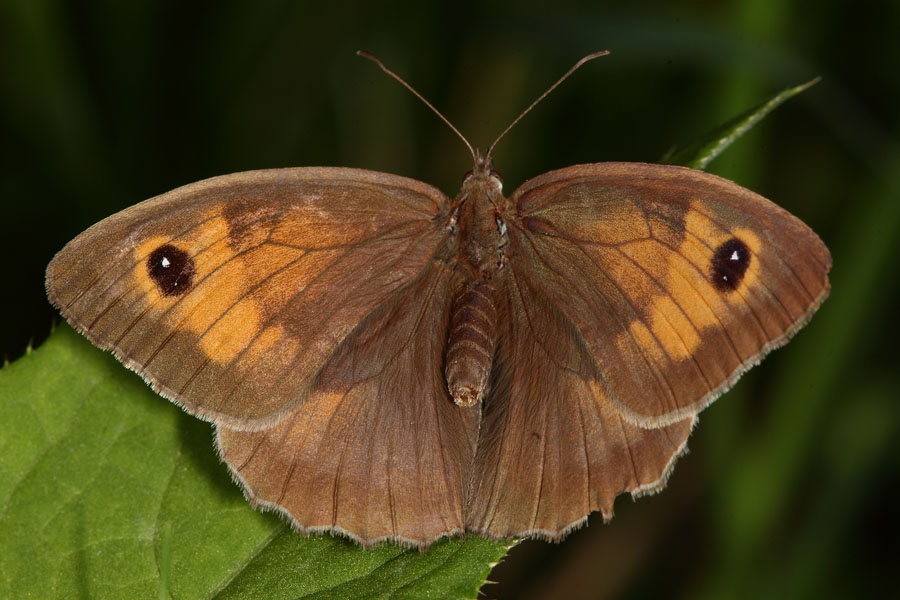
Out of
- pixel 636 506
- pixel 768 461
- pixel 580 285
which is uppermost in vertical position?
pixel 580 285

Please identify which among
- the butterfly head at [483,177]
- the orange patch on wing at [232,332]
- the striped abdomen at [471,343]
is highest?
the butterfly head at [483,177]

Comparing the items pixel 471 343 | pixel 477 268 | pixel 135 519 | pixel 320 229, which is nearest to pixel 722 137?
pixel 477 268

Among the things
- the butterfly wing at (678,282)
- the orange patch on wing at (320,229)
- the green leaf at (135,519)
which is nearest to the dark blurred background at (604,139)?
the green leaf at (135,519)

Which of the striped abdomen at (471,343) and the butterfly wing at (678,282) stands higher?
the butterfly wing at (678,282)

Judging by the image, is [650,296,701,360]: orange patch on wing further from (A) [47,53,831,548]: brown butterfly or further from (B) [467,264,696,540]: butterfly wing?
(B) [467,264,696,540]: butterfly wing

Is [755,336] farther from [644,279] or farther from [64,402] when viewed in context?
[64,402]

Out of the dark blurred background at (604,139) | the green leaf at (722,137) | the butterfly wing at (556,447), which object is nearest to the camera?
the butterfly wing at (556,447)

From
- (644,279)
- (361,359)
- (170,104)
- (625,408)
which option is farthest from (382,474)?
(170,104)

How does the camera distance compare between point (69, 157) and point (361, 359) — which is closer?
point (361, 359)

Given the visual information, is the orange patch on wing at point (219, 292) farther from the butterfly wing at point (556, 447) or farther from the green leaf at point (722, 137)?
the green leaf at point (722, 137)
